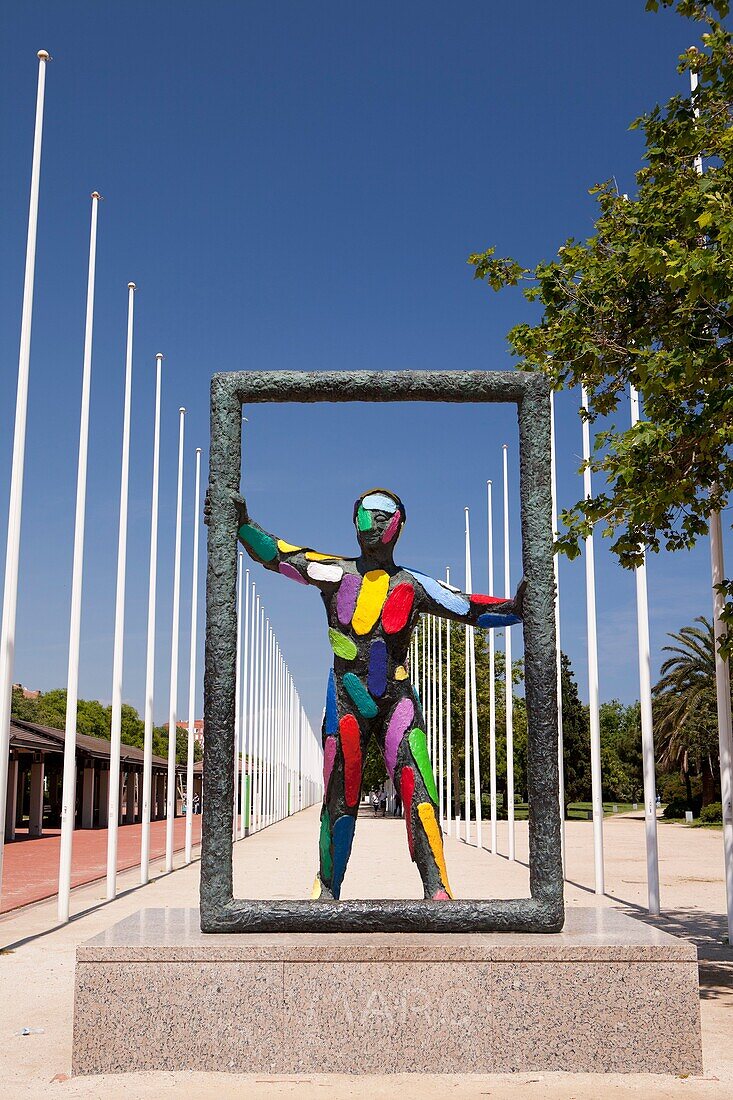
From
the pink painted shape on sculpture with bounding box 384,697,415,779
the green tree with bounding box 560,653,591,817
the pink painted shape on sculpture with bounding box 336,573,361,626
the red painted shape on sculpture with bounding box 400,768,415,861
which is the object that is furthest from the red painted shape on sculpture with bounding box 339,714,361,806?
the green tree with bounding box 560,653,591,817

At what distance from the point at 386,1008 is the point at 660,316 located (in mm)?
6571

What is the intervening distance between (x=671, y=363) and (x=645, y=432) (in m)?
0.76

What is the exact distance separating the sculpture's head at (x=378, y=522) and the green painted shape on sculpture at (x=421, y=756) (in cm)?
139

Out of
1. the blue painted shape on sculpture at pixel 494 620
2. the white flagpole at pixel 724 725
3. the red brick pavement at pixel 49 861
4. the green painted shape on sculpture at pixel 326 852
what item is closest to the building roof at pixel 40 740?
the red brick pavement at pixel 49 861

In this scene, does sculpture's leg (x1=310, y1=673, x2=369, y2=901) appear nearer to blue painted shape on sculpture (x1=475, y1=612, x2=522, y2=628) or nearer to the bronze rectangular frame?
the bronze rectangular frame

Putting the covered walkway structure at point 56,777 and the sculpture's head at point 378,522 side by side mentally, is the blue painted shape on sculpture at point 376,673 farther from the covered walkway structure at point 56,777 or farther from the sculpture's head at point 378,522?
the covered walkway structure at point 56,777

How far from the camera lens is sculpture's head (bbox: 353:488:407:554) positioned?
812 centimetres

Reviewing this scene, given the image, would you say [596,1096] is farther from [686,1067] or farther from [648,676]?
[648,676]

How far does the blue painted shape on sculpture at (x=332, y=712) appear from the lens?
8.06 m

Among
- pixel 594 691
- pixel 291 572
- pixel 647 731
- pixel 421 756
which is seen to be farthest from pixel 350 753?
pixel 594 691

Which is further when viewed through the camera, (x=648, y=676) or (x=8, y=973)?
(x=648, y=676)

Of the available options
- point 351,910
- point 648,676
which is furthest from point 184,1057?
point 648,676

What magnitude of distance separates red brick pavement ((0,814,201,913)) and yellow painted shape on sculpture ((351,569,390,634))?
10834 millimetres

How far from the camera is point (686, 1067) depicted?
6.52 meters
